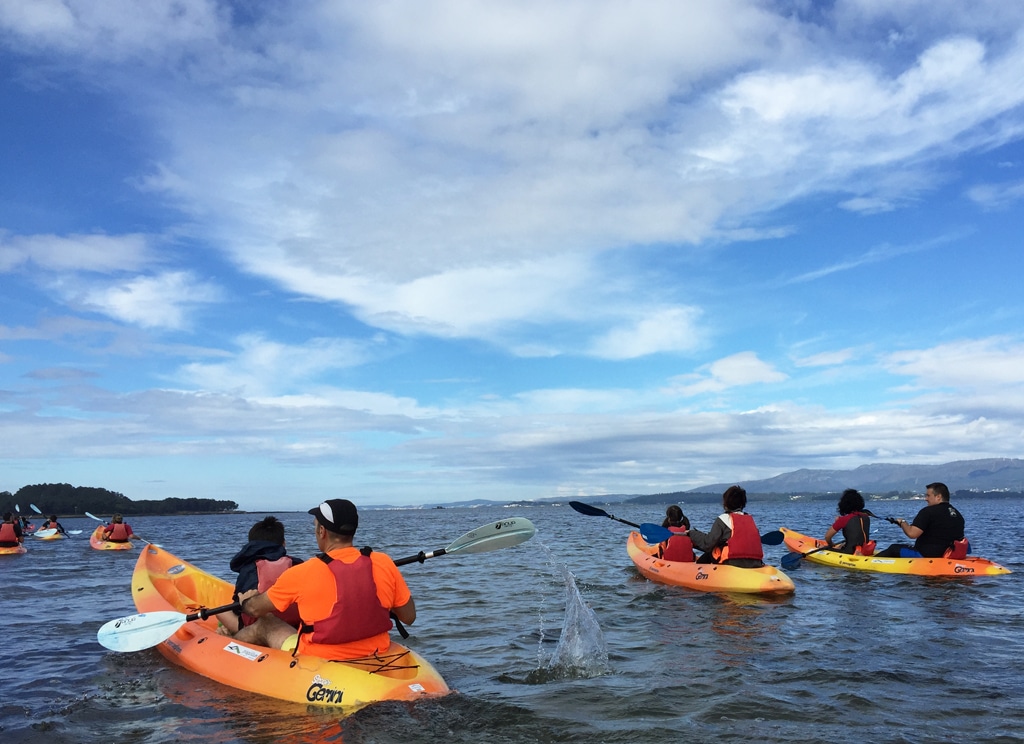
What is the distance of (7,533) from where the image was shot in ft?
74.0

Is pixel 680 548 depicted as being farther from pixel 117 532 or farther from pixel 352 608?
pixel 117 532

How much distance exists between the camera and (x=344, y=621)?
5.67 meters

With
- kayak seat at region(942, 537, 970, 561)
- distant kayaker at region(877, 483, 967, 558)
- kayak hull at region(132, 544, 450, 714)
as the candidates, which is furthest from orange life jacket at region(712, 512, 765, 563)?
kayak hull at region(132, 544, 450, 714)

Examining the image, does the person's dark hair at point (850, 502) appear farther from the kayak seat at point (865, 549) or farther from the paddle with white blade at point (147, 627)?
the paddle with white blade at point (147, 627)

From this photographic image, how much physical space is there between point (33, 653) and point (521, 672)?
242 inches

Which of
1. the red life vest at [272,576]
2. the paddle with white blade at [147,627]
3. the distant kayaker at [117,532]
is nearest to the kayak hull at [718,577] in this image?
the paddle with white blade at [147,627]

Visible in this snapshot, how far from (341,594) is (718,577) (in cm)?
825

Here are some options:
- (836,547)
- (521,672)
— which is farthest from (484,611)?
(836,547)

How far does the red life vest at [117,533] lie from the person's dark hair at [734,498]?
72.8 feet

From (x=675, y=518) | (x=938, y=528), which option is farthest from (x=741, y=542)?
(x=938, y=528)

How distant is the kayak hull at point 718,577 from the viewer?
1127 cm

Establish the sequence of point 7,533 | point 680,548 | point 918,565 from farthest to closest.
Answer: point 7,533 < point 680,548 < point 918,565

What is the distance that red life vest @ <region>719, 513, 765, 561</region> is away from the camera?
1195 centimetres

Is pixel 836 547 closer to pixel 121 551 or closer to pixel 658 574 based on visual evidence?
pixel 658 574
